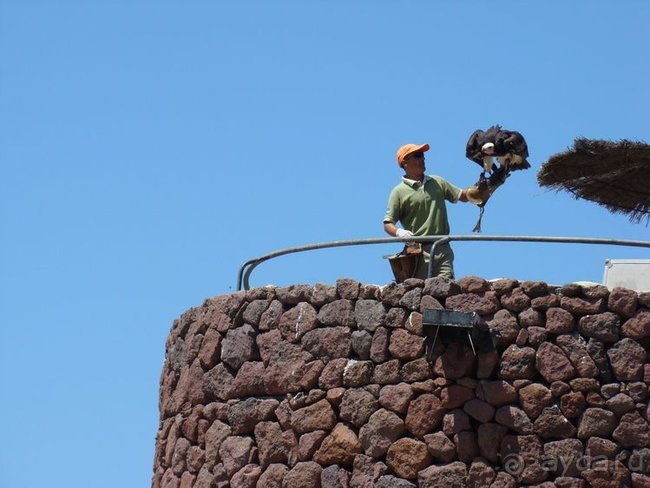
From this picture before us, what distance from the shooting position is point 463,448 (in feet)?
42.3

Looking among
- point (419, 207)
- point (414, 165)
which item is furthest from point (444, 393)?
point (414, 165)

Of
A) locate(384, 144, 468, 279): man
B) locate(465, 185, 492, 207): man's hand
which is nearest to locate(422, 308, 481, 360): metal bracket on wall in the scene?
locate(384, 144, 468, 279): man

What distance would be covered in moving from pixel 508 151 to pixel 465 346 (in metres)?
1.87

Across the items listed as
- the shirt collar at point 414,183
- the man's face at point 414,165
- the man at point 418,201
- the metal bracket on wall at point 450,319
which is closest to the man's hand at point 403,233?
the man at point 418,201

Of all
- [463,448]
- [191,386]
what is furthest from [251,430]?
[463,448]

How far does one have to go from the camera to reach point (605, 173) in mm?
14789

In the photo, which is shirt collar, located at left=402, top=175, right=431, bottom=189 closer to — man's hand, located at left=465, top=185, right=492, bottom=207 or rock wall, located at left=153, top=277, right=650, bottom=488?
man's hand, located at left=465, top=185, right=492, bottom=207

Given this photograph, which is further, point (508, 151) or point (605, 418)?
point (508, 151)

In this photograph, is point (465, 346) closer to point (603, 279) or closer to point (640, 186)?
point (603, 279)

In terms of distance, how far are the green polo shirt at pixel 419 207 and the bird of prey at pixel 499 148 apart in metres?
0.43

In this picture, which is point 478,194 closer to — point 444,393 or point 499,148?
point 499,148

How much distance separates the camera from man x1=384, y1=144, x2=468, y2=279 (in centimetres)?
1416

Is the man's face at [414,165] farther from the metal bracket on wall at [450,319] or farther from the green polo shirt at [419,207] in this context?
the metal bracket on wall at [450,319]

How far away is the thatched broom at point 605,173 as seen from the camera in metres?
14.6
